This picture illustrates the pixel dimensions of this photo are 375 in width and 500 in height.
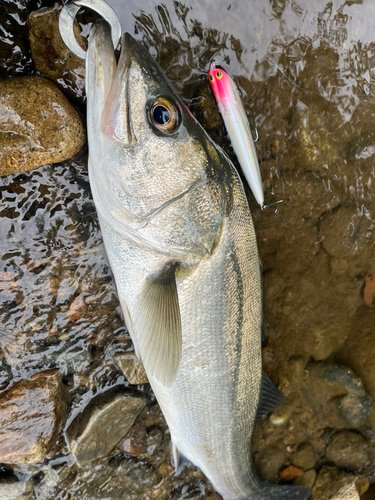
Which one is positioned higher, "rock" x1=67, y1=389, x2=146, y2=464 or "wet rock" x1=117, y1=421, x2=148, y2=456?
"rock" x1=67, y1=389, x2=146, y2=464

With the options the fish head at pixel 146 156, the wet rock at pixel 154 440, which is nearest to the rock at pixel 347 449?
the wet rock at pixel 154 440

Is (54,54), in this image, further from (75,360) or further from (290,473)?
(290,473)

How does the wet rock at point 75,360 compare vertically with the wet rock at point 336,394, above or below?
above

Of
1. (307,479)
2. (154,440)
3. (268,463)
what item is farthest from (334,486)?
(154,440)

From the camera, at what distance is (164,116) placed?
1562 millimetres

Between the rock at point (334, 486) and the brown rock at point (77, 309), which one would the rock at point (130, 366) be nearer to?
the brown rock at point (77, 309)

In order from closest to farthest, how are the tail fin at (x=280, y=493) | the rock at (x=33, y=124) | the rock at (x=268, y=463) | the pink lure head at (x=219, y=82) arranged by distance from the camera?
the rock at (x=33, y=124) → the pink lure head at (x=219, y=82) → the tail fin at (x=280, y=493) → the rock at (x=268, y=463)

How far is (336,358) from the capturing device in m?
2.96

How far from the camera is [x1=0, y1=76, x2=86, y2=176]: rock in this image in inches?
69.8

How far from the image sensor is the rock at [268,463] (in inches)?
112

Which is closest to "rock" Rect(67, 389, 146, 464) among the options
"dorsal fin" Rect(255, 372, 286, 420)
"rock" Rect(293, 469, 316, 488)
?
Result: "dorsal fin" Rect(255, 372, 286, 420)

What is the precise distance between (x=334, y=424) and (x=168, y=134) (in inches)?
116

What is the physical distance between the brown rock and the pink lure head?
1.66m

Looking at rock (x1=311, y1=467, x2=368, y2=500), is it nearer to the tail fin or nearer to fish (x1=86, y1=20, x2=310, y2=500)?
the tail fin
